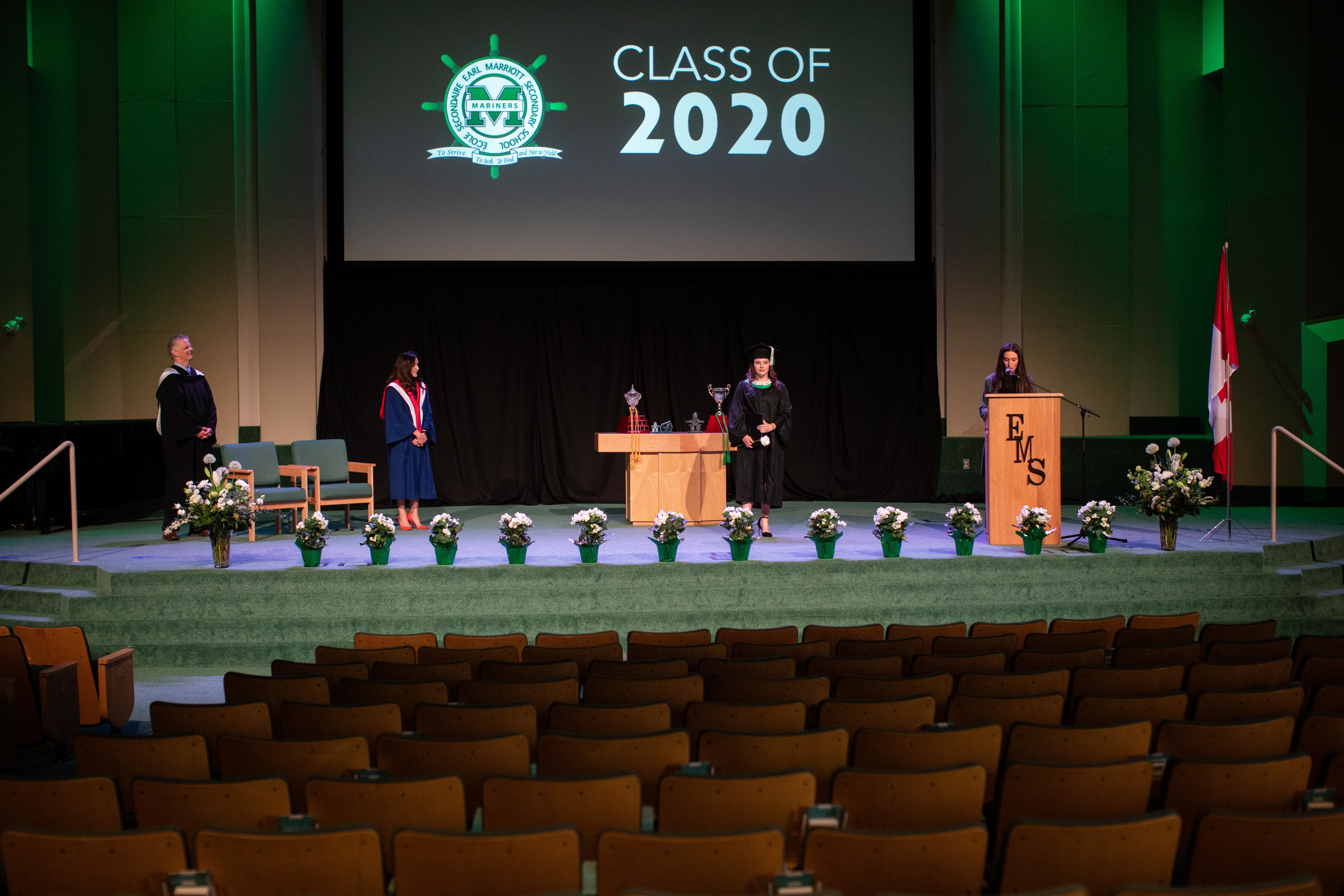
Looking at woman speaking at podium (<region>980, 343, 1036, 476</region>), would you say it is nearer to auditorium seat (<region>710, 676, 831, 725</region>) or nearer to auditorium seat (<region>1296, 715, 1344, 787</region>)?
auditorium seat (<region>710, 676, 831, 725</region>)

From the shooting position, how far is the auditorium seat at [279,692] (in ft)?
13.0

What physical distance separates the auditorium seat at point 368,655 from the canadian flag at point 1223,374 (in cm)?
703

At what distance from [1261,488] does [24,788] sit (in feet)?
39.5

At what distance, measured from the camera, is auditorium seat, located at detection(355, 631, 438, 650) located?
5199 millimetres

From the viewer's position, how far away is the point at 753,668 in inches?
167

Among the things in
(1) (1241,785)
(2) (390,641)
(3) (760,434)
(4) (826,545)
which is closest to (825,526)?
(4) (826,545)

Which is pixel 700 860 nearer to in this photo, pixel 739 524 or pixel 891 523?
pixel 739 524

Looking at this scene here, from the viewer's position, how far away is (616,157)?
11484 millimetres

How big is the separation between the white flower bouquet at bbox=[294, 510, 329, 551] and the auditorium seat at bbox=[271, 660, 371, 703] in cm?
269

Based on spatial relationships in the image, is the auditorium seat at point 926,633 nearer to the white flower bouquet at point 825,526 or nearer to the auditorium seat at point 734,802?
the white flower bouquet at point 825,526

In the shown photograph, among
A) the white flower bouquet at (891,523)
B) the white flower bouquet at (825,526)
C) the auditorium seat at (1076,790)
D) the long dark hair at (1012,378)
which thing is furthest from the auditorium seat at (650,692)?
the long dark hair at (1012,378)

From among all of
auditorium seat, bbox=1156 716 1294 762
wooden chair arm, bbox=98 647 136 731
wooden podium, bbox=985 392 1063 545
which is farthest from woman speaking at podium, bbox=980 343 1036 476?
wooden chair arm, bbox=98 647 136 731

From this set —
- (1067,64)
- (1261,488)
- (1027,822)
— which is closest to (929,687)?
(1027,822)

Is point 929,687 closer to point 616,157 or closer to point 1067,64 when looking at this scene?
point 616,157
